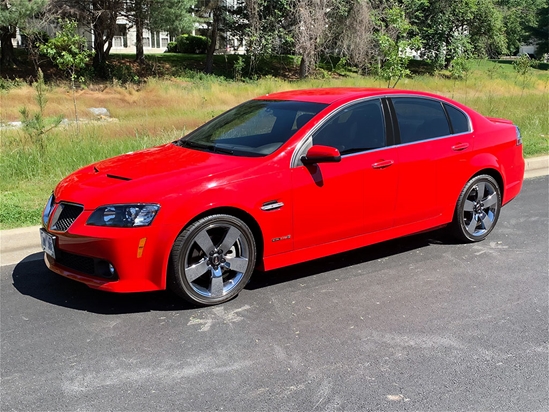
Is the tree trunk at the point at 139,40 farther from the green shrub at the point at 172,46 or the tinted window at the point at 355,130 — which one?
the tinted window at the point at 355,130

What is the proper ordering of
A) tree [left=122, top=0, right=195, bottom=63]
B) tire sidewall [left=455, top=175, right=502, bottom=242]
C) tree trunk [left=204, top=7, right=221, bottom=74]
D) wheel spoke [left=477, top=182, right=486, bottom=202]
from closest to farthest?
tire sidewall [left=455, top=175, right=502, bottom=242], wheel spoke [left=477, top=182, right=486, bottom=202], tree [left=122, top=0, right=195, bottom=63], tree trunk [left=204, top=7, right=221, bottom=74]

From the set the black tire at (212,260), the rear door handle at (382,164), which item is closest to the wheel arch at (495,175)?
the rear door handle at (382,164)

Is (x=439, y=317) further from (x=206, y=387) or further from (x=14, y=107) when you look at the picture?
(x=14, y=107)

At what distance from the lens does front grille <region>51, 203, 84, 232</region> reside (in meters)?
4.68

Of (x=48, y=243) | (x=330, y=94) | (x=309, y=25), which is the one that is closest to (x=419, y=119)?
(x=330, y=94)

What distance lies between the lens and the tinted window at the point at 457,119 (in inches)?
246

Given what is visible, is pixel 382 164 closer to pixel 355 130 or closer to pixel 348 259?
pixel 355 130

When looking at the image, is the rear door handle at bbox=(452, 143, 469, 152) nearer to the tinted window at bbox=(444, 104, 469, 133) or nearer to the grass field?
the tinted window at bbox=(444, 104, 469, 133)

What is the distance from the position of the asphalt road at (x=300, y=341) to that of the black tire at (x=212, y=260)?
148 millimetres

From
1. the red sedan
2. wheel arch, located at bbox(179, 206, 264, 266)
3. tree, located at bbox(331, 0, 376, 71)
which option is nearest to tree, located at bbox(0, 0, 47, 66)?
tree, located at bbox(331, 0, 376, 71)

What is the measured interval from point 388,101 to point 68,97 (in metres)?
23.8

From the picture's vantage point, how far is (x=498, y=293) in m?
5.11

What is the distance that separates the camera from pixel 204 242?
4688 millimetres

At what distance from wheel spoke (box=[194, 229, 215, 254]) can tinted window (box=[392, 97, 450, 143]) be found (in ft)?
7.08
